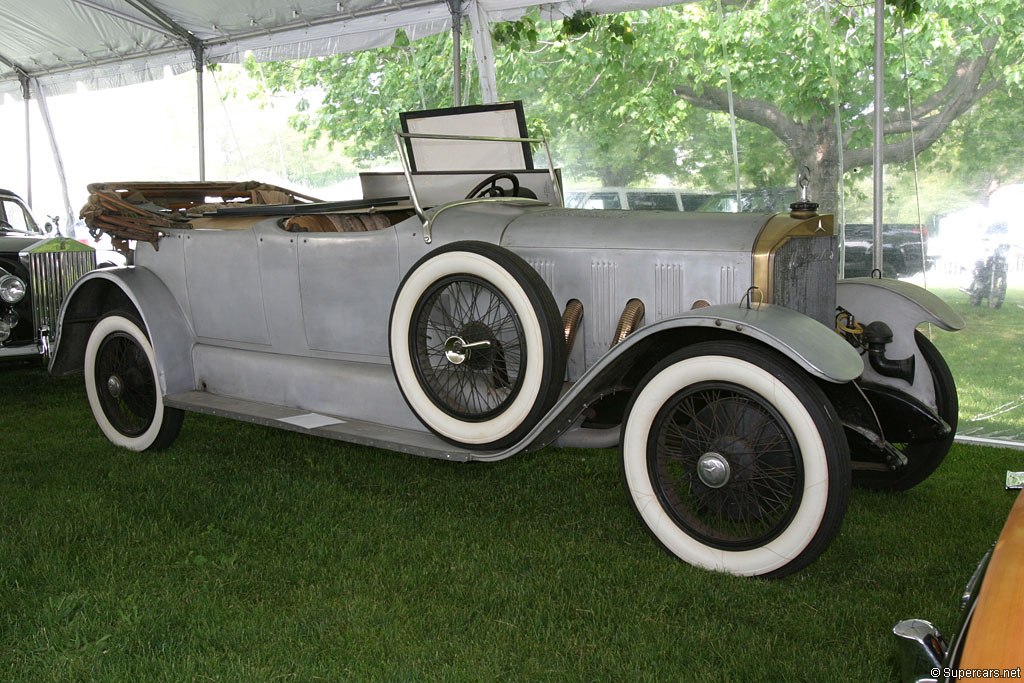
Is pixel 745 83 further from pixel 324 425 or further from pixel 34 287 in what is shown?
pixel 34 287

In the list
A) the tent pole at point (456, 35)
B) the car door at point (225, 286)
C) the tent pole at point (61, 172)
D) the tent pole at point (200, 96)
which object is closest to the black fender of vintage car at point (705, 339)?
the car door at point (225, 286)

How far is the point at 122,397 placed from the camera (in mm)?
4316

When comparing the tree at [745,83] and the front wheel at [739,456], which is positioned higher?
the tree at [745,83]

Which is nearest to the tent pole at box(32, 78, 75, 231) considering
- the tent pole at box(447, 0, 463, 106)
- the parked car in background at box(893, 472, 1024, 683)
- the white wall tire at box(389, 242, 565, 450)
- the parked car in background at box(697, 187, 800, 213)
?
the tent pole at box(447, 0, 463, 106)

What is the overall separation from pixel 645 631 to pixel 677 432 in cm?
66

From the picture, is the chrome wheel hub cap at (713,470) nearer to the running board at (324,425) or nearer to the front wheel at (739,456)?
the front wheel at (739,456)

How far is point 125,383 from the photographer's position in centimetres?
427

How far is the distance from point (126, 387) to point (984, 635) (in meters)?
4.13

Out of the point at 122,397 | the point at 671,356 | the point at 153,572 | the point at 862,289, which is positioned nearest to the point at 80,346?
the point at 122,397

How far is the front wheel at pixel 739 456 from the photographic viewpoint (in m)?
2.37

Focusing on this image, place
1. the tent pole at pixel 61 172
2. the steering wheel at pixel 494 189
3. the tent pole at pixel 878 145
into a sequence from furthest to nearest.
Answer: the tent pole at pixel 61 172 < the tent pole at pixel 878 145 < the steering wheel at pixel 494 189

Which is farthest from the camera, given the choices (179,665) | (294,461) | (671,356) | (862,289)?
(294,461)

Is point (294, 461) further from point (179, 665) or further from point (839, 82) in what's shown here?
point (839, 82)

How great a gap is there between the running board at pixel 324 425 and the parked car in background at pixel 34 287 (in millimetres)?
2269
